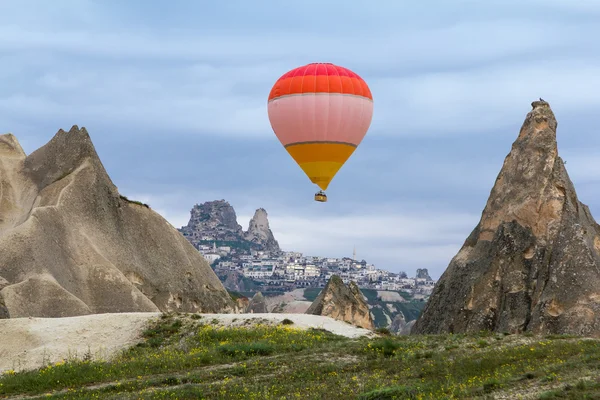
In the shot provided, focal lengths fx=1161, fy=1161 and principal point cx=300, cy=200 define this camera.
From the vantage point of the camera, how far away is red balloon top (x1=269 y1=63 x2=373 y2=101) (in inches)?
2410

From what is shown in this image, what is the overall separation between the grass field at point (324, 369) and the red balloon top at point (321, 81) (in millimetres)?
16481

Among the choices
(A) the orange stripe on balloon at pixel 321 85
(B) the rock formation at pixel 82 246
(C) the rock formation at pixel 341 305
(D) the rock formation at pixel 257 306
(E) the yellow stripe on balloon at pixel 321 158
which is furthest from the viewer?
(D) the rock formation at pixel 257 306

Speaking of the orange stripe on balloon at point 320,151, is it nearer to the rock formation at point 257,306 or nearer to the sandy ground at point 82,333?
the sandy ground at point 82,333

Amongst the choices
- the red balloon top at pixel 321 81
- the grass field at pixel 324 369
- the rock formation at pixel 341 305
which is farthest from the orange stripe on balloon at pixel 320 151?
the rock formation at pixel 341 305

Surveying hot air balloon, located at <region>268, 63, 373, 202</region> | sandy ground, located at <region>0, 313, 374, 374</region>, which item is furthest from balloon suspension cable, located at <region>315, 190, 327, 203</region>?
sandy ground, located at <region>0, 313, 374, 374</region>

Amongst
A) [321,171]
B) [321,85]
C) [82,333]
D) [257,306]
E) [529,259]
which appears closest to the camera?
[82,333]

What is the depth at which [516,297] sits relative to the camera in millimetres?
67000

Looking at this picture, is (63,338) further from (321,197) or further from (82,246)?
(82,246)

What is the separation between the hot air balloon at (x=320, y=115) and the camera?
61250 millimetres

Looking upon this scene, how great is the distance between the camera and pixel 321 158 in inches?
2480

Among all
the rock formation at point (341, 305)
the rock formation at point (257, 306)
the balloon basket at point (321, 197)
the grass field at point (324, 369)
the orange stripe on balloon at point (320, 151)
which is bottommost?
the grass field at point (324, 369)

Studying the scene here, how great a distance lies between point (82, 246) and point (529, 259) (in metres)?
30.0

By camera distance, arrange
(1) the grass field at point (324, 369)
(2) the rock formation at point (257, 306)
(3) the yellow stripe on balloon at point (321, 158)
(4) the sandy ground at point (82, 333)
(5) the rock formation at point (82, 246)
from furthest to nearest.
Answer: (2) the rock formation at point (257, 306) < (5) the rock formation at point (82, 246) < (3) the yellow stripe on balloon at point (321, 158) < (4) the sandy ground at point (82, 333) < (1) the grass field at point (324, 369)

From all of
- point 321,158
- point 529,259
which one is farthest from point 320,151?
point 529,259
